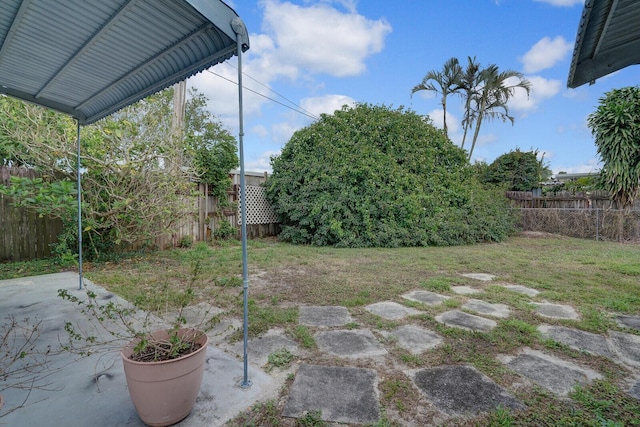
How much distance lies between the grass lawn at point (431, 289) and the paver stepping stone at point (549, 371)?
6 cm

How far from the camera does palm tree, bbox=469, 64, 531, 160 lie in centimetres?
1131

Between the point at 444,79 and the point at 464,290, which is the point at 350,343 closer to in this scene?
the point at 464,290

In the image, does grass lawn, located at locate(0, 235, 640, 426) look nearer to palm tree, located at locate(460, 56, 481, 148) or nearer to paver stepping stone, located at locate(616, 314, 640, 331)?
paver stepping stone, located at locate(616, 314, 640, 331)

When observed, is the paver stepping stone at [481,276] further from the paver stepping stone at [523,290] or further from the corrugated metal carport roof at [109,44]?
the corrugated metal carport roof at [109,44]

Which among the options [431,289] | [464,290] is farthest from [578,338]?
[431,289]

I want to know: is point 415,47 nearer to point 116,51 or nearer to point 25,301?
point 116,51

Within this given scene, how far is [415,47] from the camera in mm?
8570

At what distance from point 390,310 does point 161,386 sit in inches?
81.1

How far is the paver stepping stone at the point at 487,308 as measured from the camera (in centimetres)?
277

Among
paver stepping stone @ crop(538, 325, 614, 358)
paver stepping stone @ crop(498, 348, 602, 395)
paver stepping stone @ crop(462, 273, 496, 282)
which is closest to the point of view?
paver stepping stone @ crop(498, 348, 602, 395)

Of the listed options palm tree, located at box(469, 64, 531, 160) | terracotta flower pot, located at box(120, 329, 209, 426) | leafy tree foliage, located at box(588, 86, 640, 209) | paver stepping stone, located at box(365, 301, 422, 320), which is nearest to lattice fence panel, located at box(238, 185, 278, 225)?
paver stepping stone, located at box(365, 301, 422, 320)

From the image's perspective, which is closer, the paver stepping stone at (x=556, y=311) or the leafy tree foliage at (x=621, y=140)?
the paver stepping stone at (x=556, y=311)

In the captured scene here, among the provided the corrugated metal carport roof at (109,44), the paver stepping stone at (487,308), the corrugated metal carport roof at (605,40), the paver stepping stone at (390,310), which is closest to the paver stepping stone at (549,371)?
the paver stepping stone at (487,308)

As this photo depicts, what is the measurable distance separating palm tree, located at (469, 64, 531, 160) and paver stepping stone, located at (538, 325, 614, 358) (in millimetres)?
11518
